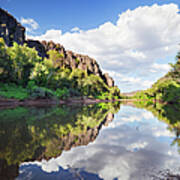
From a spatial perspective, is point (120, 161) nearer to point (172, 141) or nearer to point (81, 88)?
point (172, 141)

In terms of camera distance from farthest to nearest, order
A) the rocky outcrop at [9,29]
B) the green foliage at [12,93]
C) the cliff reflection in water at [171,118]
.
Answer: the rocky outcrop at [9,29], the green foliage at [12,93], the cliff reflection in water at [171,118]

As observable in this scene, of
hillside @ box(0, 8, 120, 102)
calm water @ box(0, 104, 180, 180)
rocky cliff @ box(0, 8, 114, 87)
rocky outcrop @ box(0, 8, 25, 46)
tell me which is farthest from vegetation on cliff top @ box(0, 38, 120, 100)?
calm water @ box(0, 104, 180, 180)

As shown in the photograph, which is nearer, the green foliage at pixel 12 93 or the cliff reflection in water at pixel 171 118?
the cliff reflection in water at pixel 171 118

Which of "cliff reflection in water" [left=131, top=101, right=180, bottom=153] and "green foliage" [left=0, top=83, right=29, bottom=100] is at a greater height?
"green foliage" [left=0, top=83, right=29, bottom=100]

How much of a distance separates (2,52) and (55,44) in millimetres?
61141

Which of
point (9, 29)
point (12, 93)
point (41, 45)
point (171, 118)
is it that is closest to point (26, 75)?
point (12, 93)

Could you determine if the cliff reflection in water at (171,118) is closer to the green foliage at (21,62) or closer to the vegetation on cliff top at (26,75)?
the vegetation on cliff top at (26,75)

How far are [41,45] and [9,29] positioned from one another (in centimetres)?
2922

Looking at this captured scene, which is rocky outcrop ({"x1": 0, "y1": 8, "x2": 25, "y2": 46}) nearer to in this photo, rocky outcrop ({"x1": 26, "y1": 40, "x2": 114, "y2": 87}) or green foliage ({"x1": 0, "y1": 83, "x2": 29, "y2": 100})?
rocky outcrop ({"x1": 26, "y1": 40, "x2": 114, "y2": 87})

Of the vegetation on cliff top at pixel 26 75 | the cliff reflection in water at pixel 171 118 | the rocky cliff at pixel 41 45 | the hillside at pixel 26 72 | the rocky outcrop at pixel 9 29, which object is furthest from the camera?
the rocky cliff at pixel 41 45

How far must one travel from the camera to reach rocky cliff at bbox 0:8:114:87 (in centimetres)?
4302

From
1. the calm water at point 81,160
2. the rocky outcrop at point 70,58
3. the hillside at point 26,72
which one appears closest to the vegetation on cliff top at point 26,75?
the hillside at point 26,72

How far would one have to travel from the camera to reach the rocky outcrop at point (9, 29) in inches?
1656

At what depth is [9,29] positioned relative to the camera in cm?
4541
